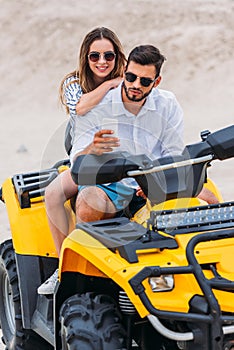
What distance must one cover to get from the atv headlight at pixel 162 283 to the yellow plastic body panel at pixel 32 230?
1.54 meters

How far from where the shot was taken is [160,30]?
74.9ft

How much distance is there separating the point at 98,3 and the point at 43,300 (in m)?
18.9

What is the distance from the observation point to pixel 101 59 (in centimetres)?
612

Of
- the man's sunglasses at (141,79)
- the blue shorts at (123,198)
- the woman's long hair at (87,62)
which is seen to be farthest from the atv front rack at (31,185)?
the man's sunglasses at (141,79)

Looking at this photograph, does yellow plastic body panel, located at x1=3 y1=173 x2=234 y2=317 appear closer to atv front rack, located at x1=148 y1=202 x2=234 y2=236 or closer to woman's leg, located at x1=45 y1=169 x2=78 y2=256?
atv front rack, located at x1=148 y1=202 x2=234 y2=236

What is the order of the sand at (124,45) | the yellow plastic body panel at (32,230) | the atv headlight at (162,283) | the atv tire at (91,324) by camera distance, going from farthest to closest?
the sand at (124,45) → the yellow plastic body panel at (32,230) → the atv tire at (91,324) → the atv headlight at (162,283)

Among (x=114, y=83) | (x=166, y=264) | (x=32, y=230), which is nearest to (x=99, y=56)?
(x=114, y=83)

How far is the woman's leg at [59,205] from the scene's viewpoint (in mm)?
5660

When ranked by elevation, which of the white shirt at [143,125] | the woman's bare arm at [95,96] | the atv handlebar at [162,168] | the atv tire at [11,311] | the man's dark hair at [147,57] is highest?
the man's dark hair at [147,57]

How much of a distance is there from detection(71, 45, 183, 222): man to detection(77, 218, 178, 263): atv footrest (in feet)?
1.46

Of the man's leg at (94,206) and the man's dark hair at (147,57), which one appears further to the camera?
the man's leg at (94,206)

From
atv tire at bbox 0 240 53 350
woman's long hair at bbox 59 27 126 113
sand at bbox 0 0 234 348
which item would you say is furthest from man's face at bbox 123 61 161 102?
sand at bbox 0 0 234 348

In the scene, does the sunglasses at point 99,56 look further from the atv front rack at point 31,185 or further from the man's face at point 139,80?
the man's face at point 139,80

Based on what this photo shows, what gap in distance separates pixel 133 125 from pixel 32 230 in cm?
107
